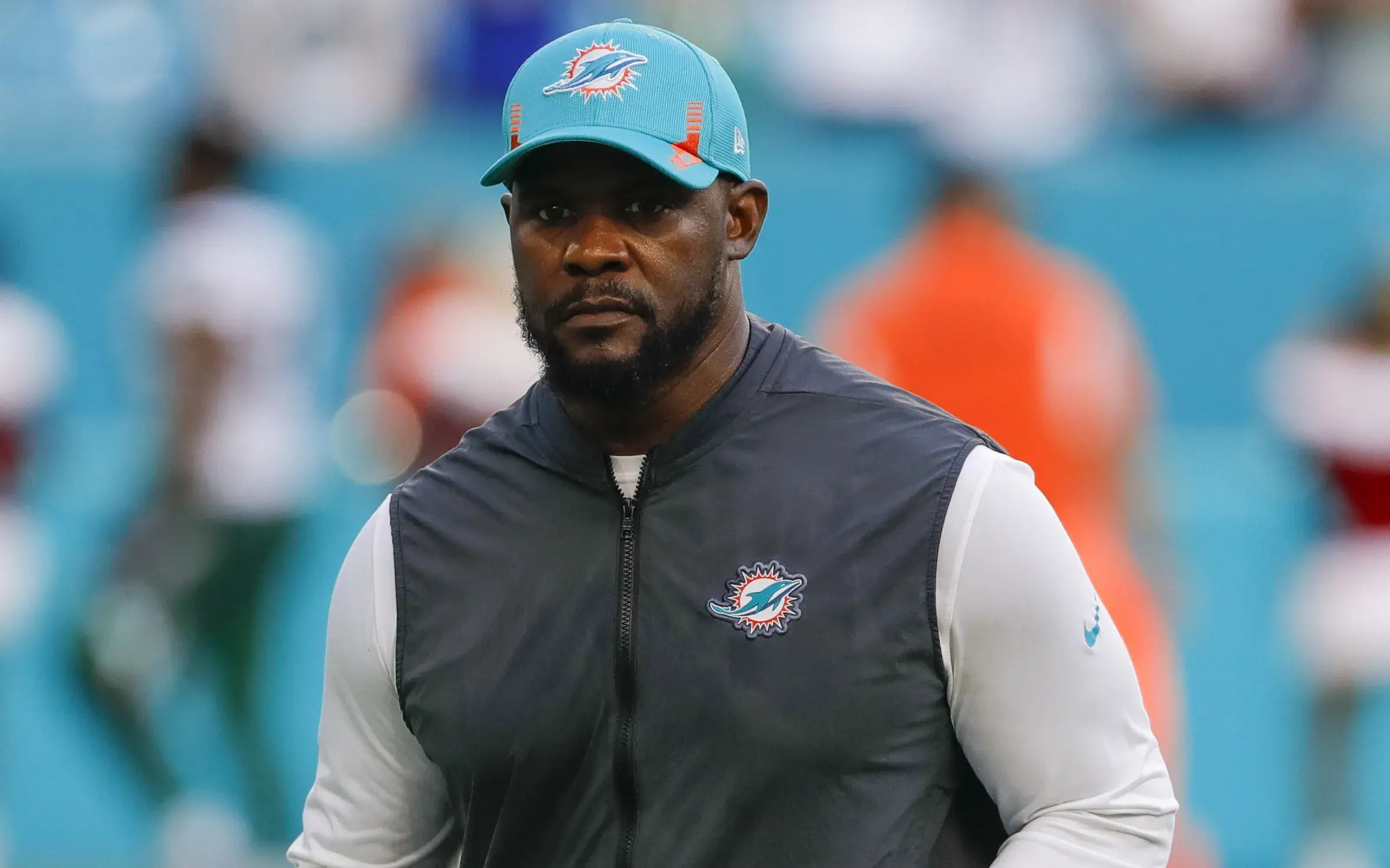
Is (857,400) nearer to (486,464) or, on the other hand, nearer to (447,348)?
(486,464)

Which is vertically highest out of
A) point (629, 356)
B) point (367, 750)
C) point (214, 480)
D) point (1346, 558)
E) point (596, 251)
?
point (596, 251)

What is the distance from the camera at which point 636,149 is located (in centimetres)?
230

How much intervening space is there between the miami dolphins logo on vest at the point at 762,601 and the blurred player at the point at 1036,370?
267 centimetres

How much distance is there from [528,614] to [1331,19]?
27.5 ft

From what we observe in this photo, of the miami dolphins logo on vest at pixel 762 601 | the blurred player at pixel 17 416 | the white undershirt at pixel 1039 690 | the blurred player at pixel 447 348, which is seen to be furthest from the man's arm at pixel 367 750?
the blurred player at pixel 17 416

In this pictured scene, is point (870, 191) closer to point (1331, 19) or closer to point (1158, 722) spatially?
point (1331, 19)

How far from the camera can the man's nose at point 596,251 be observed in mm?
2355

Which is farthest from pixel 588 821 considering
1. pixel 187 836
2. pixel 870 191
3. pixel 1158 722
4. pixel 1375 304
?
pixel 870 191

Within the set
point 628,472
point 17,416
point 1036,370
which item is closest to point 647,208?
point 628,472

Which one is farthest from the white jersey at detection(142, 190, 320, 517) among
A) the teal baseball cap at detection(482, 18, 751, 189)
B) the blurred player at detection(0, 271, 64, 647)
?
the teal baseball cap at detection(482, 18, 751, 189)

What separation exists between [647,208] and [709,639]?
452mm

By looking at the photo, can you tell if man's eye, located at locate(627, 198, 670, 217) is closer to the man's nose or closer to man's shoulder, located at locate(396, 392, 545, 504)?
the man's nose

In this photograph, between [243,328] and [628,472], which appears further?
[243,328]

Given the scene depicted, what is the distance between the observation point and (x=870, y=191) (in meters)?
9.16
